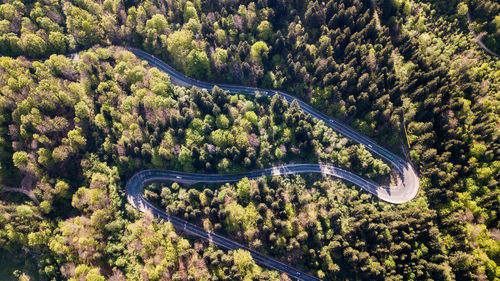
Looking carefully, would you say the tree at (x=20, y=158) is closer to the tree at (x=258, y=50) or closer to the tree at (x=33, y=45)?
the tree at (x=33, y=45)

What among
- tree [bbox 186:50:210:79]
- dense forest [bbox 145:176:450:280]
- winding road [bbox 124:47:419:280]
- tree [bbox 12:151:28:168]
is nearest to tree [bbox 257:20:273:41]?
winding road [bbox 124:47:419:280]

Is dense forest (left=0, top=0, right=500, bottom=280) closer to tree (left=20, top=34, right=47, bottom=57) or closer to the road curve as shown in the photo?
tree (left=20, top=34, right=47, bottom=57)

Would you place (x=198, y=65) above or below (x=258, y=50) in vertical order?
below

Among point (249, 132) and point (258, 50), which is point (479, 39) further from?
point (249, 132)

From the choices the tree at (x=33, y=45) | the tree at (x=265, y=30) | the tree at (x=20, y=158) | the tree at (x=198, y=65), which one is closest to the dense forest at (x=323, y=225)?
the tree at (x=20, y=158)

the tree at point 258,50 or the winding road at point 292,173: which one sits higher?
the tree at point 258,50

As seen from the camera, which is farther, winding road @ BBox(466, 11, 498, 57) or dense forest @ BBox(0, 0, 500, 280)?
winding road @ BBox(466, 11, 498, 57)

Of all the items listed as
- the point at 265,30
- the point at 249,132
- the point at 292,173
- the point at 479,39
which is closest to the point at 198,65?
the point at 265,30

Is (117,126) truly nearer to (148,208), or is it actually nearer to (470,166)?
(148,208)
